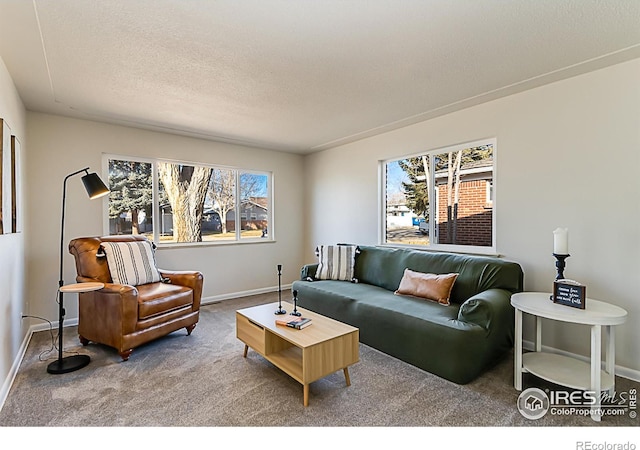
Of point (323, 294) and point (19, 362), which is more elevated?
point (323, 294)

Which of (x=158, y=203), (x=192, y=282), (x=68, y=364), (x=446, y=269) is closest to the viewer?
(x=68, y=364)

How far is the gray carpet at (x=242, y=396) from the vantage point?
1.85 metres

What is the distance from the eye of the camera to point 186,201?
175 inches

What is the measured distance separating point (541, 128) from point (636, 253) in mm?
1227

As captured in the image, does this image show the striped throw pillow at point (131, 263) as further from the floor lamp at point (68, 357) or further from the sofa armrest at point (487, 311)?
the sofa armrest at point (487, 311)

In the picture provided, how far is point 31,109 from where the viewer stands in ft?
10.9

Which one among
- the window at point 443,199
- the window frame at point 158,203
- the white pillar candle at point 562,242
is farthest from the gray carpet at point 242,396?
the window frame at point 158,203

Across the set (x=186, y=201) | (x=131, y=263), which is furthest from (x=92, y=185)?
(x=186, y=201)

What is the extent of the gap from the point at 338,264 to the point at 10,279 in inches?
119

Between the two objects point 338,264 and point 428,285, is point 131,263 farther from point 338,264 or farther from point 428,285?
point 428,285

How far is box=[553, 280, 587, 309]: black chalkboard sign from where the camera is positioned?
6.67 feet

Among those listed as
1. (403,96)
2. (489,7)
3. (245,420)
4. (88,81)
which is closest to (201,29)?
(88,81)

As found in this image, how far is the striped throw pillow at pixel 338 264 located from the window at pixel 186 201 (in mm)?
1612

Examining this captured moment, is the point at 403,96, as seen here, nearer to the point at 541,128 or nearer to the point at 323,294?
the point at 541,128
